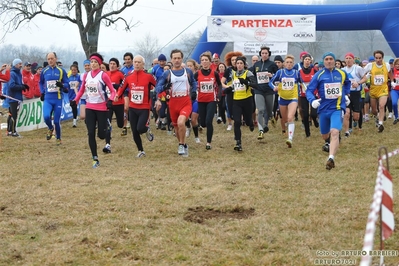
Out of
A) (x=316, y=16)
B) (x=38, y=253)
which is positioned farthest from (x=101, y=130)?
(x=316, y=16)

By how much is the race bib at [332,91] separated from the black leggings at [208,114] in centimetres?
280

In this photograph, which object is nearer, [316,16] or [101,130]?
[101,130]

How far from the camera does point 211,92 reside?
1138 cm

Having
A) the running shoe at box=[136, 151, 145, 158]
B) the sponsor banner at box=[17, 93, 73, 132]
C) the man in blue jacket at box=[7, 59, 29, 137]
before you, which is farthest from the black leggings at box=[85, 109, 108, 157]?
the sponsor banner at box=[17, 93, 73, 132]

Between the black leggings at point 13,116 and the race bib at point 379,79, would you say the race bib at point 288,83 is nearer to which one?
the race bib at point 379,79

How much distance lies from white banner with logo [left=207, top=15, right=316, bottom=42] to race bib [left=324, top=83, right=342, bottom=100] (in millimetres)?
10642

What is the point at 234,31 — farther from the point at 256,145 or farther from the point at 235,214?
the point at 235,214

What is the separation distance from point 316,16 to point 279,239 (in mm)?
15784

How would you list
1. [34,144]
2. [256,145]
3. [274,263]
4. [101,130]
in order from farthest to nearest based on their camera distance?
[34,144] → [256,145] → [101,130] → [274,263]

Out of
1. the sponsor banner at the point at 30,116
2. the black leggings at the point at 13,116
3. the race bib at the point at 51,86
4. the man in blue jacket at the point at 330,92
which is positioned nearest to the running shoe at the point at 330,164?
the man in blue jacket at the point at 330,92

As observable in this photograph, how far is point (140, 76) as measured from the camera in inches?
403

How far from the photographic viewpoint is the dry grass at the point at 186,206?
5.06 metres

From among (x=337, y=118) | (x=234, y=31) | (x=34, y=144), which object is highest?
(x=234, y=31)

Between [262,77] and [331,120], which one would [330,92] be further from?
[262,77]
